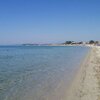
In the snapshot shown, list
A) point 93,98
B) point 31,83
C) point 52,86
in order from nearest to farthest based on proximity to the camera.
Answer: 1. point 93,98
2. point 52,86
3. point 31,83

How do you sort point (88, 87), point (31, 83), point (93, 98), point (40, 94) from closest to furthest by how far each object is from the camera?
1. point (93, 98)
2. point (40, 94)
3. point (88, 87)
4. point (31, 83)

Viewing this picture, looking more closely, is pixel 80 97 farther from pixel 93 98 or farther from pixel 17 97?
pixel 17 97

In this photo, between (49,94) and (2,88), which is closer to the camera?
(49,94)

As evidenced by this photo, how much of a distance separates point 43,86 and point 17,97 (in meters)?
3.28

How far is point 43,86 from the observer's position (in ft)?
48.5

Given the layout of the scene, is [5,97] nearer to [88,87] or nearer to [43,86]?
[43,86]

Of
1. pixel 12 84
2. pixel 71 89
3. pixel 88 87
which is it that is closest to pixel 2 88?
pixel 12 84

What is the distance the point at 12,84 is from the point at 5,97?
11.2 feet

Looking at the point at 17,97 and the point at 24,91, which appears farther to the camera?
the point at 24,91

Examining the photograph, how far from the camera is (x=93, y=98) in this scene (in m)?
11.1

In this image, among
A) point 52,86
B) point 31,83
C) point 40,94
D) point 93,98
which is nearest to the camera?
point 93,98

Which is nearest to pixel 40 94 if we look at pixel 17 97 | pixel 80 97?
pixel 17 97

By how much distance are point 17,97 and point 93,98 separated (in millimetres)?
3932

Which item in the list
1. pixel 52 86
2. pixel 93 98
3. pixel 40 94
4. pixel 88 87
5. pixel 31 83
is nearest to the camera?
pixel 93 98
